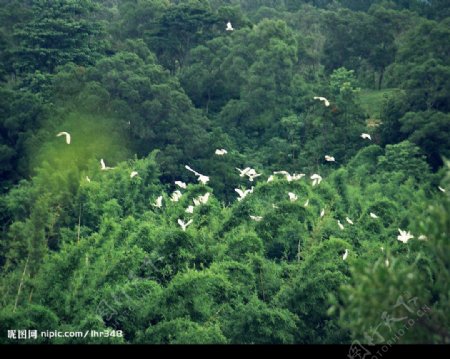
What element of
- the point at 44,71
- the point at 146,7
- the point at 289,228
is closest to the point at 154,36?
the point at 146,7

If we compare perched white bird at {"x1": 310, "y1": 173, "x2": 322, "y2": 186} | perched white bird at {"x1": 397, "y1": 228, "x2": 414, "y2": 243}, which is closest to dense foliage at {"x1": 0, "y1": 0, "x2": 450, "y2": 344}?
perched white bird at {"x1": 397, "y1": 228, "x2": 414, "y2": 243}

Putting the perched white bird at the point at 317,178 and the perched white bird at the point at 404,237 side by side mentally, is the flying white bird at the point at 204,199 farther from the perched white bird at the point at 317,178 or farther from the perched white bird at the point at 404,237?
the perched white bird at the point at 404,237

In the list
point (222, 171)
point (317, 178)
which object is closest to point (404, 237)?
point (317, 178)

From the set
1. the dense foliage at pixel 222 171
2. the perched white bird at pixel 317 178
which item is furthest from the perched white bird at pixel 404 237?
the perched white bird at pixel 317 178

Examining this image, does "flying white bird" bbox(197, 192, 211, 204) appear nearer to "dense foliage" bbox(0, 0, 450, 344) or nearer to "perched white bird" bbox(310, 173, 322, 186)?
"dense foliage" bbox(0, 0, 450, 344)

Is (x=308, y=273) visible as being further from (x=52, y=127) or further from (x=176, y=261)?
(x=52, y=127)
